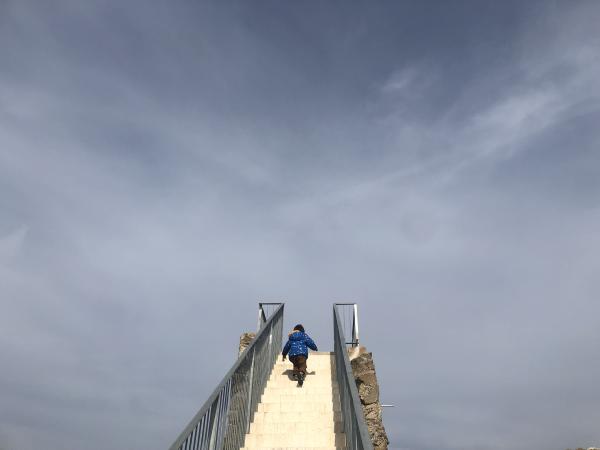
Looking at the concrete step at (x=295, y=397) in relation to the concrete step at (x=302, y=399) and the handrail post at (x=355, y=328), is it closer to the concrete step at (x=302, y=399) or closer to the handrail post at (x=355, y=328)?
the concrete step at (x=302, y=399)

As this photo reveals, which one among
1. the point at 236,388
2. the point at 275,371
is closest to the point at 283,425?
the point at 236,388

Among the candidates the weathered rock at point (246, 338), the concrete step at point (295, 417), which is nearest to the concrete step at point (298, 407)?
the concrete step at point (295, 417)

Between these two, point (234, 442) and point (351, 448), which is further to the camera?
point (234, 442)

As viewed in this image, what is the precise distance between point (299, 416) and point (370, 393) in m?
2.75

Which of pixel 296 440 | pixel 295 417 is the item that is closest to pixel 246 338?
pixel 295 417

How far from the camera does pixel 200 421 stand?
4.36 metres

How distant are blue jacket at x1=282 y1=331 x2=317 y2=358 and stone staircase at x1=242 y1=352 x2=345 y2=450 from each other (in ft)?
1.59

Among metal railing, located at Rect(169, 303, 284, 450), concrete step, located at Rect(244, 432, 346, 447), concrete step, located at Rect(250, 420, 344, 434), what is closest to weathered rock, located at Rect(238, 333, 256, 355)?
metal railing, located at Rect(169, 303, 284, 450)

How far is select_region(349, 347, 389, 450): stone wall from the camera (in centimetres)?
842

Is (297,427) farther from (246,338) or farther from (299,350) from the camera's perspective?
(246,338)

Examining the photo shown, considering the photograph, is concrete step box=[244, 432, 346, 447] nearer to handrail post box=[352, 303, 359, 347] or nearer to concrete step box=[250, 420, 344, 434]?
concrete step box=[250, 420, 344, 434]

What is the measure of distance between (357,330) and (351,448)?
729 cm

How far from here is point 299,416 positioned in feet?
22.0

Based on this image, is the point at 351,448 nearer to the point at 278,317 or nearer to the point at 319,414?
the point at 319,414
